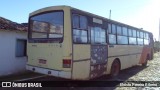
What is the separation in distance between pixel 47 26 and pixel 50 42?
0.74m

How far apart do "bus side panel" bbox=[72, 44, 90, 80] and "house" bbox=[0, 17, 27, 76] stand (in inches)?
198

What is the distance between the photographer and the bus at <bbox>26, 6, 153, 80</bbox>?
319 inches

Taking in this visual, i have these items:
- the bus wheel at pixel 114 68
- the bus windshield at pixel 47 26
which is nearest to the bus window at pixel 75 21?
the bus windshield at pixel 47 26

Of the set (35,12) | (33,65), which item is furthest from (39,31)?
(33,65)

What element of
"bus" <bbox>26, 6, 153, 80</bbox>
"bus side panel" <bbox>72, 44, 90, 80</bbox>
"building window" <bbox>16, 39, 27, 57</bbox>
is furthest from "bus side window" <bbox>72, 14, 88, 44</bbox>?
"building window" <bbox>16, 39, 27, 57</bbox>

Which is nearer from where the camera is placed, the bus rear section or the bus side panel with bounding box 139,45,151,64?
the bus rear section

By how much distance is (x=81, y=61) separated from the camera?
28.0 ft

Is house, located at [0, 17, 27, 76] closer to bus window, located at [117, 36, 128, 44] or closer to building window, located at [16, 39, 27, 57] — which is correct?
building window, located at [16, 39, 27, 57]

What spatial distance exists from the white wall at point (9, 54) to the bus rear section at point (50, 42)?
261 cm

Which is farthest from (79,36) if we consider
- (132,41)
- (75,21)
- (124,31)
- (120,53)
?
(132,41)

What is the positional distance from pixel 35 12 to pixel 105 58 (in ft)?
12.5

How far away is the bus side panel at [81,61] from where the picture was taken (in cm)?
818

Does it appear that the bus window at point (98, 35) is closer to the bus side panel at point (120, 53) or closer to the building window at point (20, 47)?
the bus side panel at point (120, 53)

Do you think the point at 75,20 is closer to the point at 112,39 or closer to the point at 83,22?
the point at 83,22
